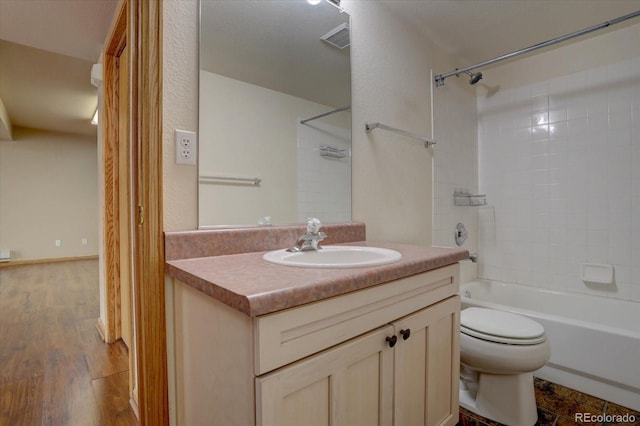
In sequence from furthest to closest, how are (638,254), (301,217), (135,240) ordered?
1. (638,254)
2. (301,217)
3. (135,240)

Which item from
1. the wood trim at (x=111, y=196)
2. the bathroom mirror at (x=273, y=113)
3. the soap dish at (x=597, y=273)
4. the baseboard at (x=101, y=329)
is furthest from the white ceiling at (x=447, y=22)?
the baseboard at (x=101, y=329)

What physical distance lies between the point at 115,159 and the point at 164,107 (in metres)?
1.39

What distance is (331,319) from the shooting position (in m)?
0.75

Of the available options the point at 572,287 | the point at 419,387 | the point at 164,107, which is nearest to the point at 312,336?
the point at 419,387

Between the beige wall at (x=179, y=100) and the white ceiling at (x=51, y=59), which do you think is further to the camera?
the white ceiling at (x=51, y=59)

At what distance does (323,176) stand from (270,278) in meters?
0.84

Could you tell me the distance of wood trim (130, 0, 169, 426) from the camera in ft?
3.17

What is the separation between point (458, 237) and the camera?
7.97 ft

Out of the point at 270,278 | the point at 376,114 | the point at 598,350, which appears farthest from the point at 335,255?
the point at 598,350

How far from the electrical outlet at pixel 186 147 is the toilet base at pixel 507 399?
160 centimetres

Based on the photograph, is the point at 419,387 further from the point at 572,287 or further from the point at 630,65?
the point at 630,65

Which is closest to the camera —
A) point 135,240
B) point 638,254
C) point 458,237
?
point 135,240

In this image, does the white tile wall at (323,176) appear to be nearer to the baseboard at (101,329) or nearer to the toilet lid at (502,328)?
the toilet lid at (502,328)

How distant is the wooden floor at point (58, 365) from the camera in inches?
56.4
